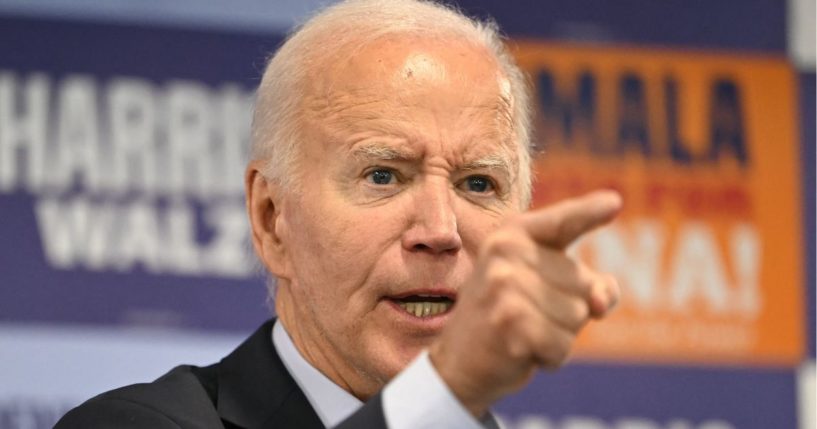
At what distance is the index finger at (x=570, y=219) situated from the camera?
1.35 metres

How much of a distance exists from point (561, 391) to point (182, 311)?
1.13 metres

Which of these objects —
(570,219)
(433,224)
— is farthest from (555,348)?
(433,224)

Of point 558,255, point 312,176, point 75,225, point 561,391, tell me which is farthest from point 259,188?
point 561,391

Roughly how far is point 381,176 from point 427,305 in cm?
22

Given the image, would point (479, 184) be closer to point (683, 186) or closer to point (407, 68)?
point (407, 68)

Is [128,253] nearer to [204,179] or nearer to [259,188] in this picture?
[204,179]

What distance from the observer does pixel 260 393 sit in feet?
7.13

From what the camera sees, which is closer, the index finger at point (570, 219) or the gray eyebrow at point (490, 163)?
the index finger at point (570, 219)

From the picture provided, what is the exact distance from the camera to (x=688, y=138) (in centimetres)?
437

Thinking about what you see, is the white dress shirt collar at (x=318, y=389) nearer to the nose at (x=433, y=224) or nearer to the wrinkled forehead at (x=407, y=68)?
the nose at (x=433, y=224)

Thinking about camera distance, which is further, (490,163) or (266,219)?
(266,219)

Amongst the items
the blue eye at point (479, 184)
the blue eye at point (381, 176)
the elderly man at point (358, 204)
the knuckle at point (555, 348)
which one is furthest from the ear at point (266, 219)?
the knuckle at point (555, 348)

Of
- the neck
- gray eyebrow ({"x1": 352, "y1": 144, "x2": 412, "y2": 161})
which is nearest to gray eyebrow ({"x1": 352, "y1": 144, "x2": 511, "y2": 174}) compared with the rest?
gray eyebrow ({"x1": 352, "y1": 144, "x2": 412, "y2": 161})

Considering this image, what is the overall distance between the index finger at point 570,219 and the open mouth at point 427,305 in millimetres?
685
